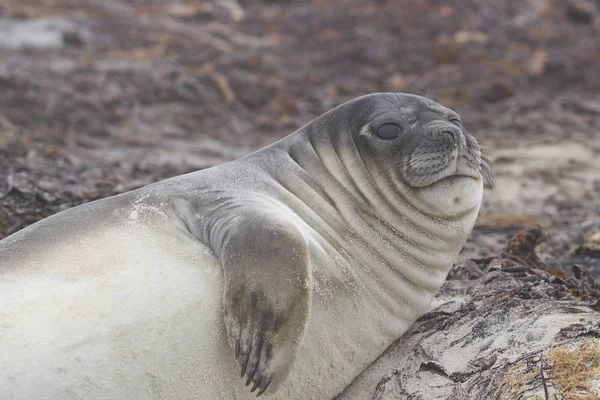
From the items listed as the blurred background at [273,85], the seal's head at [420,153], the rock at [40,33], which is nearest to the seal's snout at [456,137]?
the seal's head at [420,153]

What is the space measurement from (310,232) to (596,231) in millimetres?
3594

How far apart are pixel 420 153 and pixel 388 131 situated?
0.20 meters

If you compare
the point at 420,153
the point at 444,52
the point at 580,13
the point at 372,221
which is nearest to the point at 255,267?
the point at 372,221

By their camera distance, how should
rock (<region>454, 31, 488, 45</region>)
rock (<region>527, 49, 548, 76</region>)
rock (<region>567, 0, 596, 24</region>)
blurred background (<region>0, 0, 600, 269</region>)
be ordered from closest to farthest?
blurred background (<region>0, 0, 600, 269</region>) → rock (<region>527, 49, 548, 76</region>) → rock (<region>454, 31, 488, 45</region>) → rock (<region>567, 0, 596, 24</region>)

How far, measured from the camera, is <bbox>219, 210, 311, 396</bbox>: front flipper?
3076 millimetres

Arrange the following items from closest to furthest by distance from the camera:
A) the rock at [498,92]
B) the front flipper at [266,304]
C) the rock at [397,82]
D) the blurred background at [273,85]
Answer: the front flipper at [266,304]
the blurred background at [273,85]
the rock at [498,92]
the rock at [397,82]

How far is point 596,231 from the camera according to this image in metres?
6.58

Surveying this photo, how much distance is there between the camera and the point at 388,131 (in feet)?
12.8

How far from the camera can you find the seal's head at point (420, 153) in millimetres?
3775

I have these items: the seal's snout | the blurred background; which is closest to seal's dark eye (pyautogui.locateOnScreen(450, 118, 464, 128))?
the seal's snout

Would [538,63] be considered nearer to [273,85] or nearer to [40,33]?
[273,85]

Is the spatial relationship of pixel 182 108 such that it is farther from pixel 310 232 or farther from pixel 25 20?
pixel 310 232

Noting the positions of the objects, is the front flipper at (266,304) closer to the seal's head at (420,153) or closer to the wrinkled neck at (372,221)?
the wrinkled neck at (372,221)

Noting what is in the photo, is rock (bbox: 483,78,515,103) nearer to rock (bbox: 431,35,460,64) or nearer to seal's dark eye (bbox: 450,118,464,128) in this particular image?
rock (bbox: 431,35,460,64)
